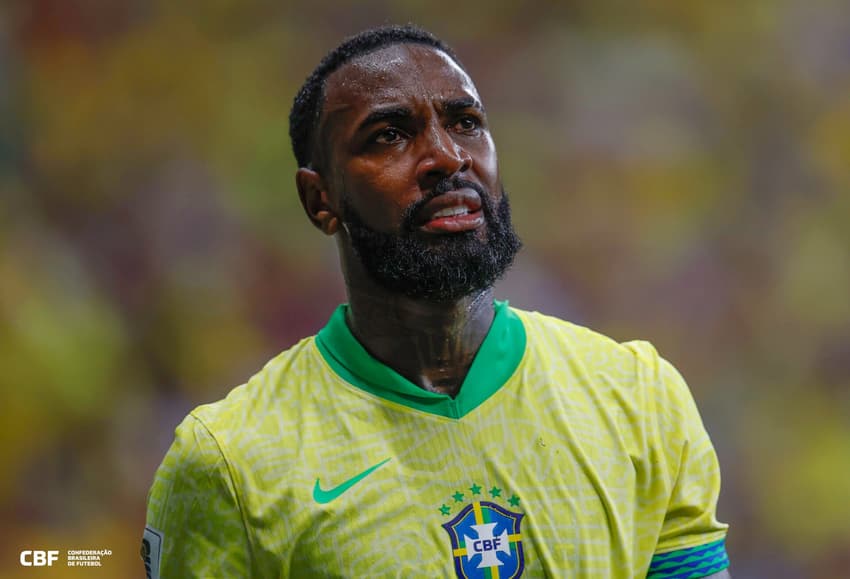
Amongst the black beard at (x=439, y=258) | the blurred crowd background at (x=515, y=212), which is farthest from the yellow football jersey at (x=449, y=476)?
the blurred crowd background at (x=515, y=212)

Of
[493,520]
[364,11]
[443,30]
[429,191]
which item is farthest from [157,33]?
[493,520]

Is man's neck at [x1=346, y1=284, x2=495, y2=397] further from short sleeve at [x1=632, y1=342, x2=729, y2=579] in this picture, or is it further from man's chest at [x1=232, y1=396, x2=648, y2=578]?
short sleeve at [x1=632, y1=342, x2=729, y2=579]

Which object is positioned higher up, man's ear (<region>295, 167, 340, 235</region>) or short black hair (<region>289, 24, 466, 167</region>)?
short black hair (<region>289, 24, 466, 167</region>)

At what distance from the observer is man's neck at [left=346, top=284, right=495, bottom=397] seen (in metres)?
1.52

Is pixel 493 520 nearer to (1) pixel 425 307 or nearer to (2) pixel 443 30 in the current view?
(1) pixel 425 307

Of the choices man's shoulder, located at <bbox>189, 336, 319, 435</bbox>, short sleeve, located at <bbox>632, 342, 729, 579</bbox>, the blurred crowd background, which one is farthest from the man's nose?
the blurred crowd background

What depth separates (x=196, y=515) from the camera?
1413 mm

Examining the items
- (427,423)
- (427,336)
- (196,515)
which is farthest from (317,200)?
(196,515)

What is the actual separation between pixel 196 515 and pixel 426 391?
1.17 ft

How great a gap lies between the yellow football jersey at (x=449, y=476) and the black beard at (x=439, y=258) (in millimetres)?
116

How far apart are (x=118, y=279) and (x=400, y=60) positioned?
2.25 m

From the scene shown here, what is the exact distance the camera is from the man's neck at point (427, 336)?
4.99 ft

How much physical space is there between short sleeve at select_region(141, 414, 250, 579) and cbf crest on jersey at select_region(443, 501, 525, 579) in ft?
0.92

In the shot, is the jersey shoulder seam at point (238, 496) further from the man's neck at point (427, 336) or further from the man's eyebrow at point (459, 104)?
the man's eyebrow at point (459, 104)
